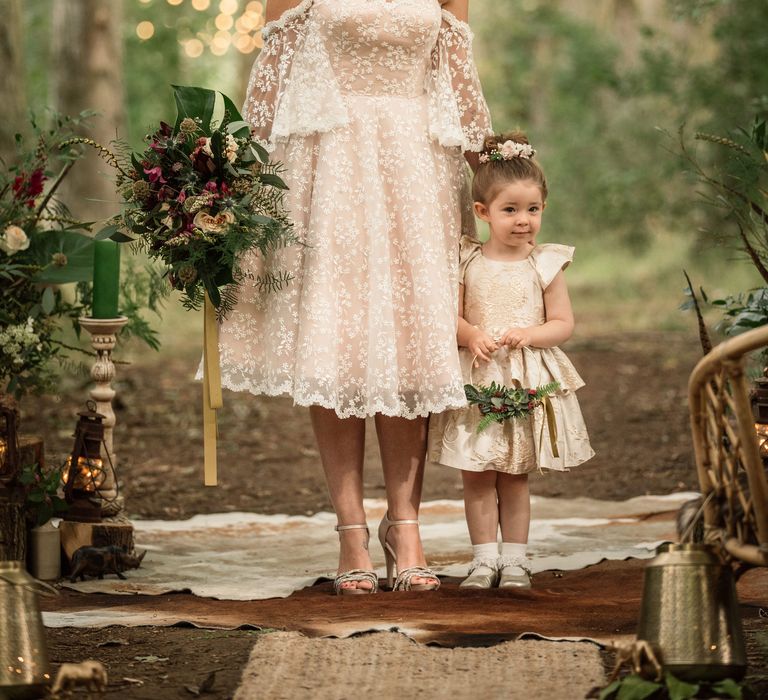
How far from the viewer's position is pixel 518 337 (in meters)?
4.29

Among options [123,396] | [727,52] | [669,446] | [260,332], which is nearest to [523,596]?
[260,332]

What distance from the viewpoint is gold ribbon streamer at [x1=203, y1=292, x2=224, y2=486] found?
4.28 metres

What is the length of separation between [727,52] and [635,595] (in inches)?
349

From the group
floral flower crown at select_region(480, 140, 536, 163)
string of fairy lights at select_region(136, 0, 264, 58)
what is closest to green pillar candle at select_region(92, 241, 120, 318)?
floral flower crown at select_region(480, 140, 536, 163)

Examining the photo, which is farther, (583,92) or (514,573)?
(583,92)

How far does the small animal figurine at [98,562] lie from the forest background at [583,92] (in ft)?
11.9

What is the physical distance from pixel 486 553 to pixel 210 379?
1.06m

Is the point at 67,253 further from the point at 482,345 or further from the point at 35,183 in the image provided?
the point at 482,345

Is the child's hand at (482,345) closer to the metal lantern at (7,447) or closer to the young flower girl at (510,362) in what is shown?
the young flower girl at (510,362)

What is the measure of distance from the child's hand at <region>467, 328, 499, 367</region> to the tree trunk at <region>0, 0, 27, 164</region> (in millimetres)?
5025

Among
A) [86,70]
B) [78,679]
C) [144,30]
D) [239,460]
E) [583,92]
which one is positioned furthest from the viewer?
[144,30]

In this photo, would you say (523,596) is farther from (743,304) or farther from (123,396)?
(123,396)

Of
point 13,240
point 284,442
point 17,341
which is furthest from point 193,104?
point 284,442

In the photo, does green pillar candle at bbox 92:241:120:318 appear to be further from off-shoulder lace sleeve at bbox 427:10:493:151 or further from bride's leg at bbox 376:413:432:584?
off-shoulder lace sleeve at bbox 427:10:493:151
